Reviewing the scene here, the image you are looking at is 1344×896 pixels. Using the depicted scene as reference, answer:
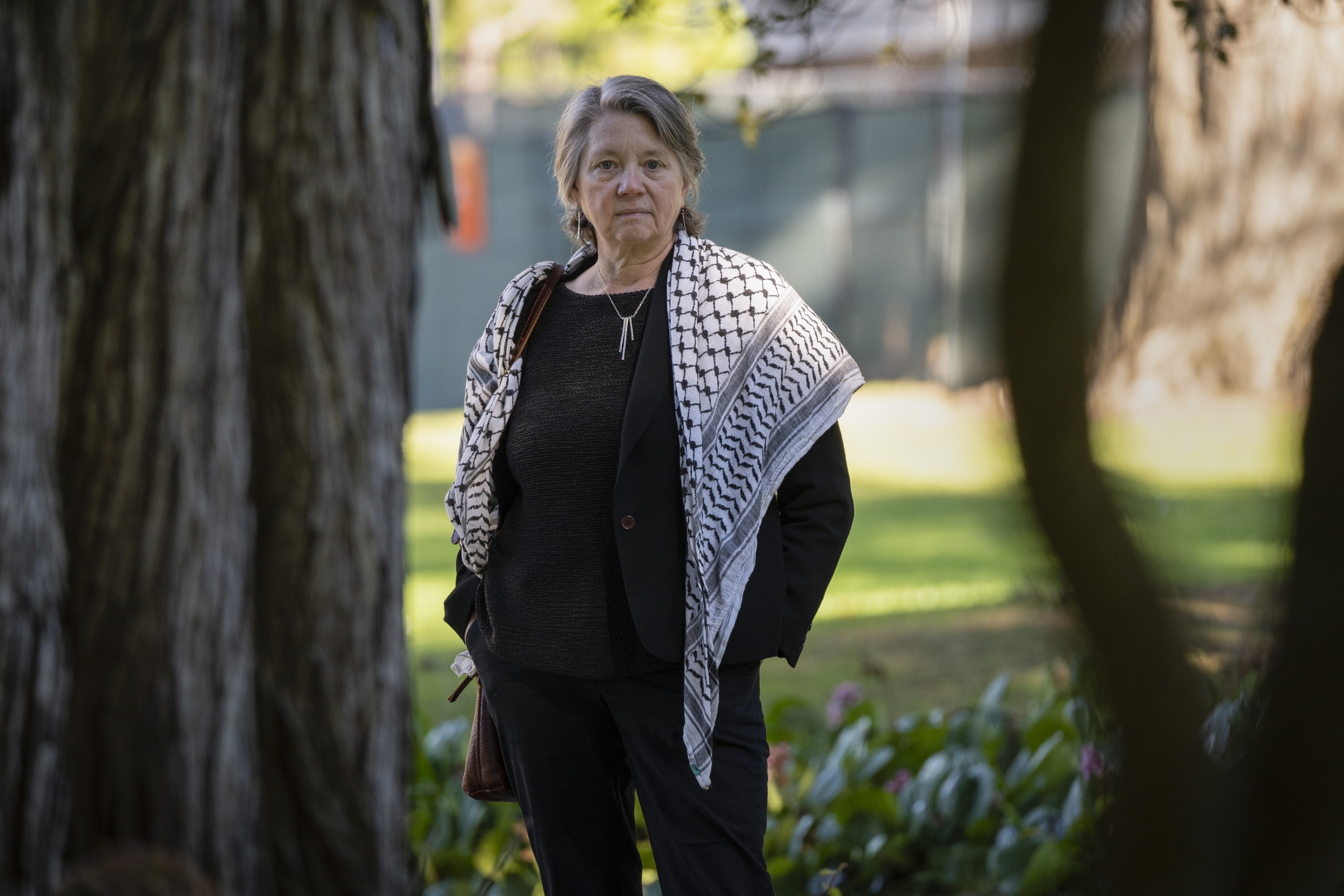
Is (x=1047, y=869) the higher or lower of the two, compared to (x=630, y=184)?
lower

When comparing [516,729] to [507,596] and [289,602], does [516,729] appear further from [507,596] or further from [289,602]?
[289,602]

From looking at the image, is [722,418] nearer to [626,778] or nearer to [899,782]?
[626,778]

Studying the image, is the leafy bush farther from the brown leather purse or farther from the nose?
the nose

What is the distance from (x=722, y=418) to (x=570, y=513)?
35 cm

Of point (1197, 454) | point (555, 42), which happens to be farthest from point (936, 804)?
point (555, 42)

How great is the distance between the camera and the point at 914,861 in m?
3.72

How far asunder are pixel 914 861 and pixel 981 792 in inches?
11.5

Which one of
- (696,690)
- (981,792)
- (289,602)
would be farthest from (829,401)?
(981,792)

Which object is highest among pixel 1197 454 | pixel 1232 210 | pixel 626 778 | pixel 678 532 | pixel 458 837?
pixel 1232 210

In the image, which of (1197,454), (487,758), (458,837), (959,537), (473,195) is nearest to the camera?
(487,758)

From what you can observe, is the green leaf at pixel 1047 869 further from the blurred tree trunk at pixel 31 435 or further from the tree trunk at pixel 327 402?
the blurred tree trunk at pixel 31 435

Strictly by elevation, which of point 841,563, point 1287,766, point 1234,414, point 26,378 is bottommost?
point 841,563

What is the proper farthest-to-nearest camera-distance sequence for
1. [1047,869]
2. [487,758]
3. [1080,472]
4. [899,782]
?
[899,782] < [1047,869] < [487,758] < [1080,472]

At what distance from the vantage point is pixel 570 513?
7.91 feet
